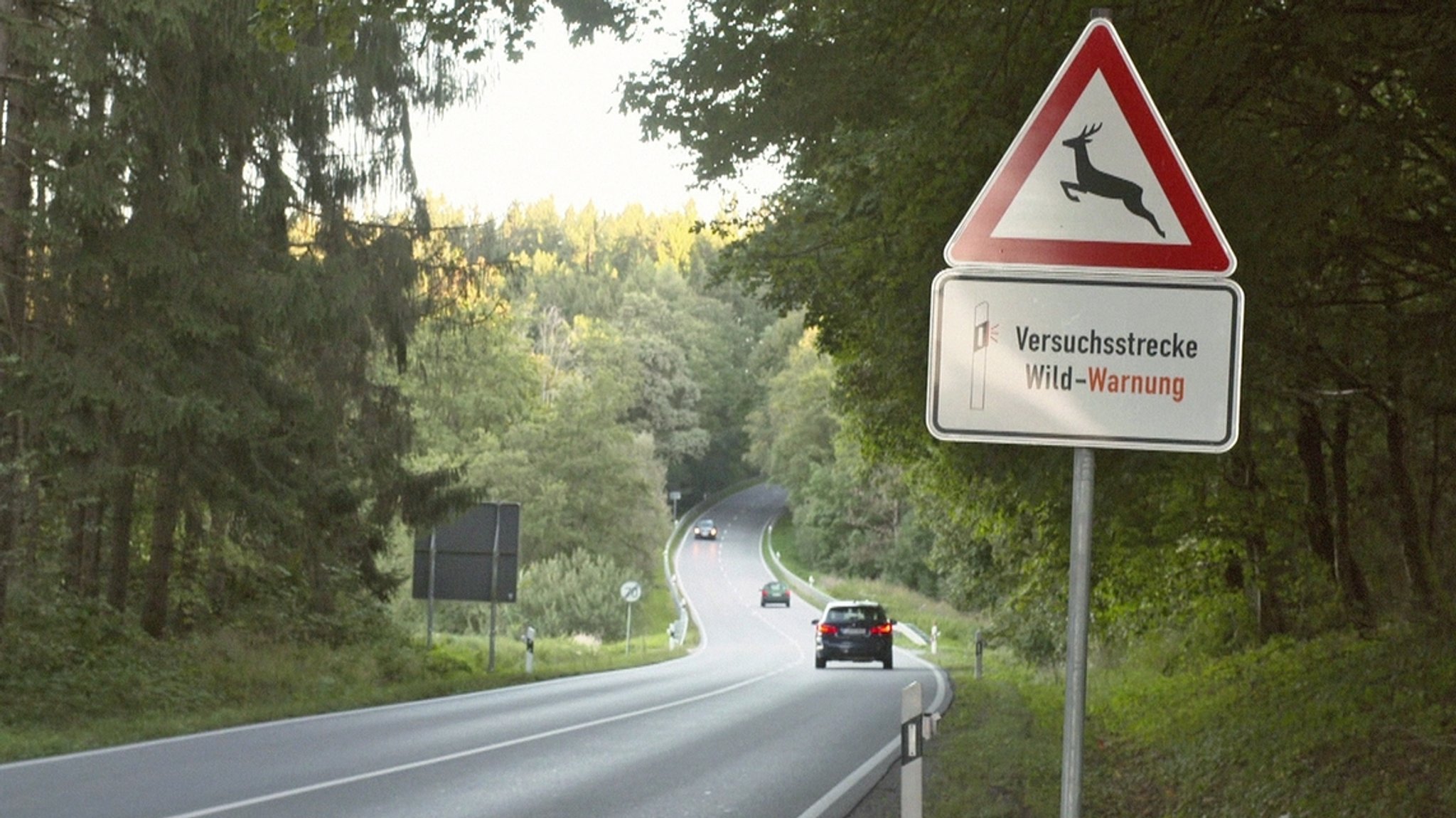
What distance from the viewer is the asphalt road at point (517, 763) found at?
11344 mm

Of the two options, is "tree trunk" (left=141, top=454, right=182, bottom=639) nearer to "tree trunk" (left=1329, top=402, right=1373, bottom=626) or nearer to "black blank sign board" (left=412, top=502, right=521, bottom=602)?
"black blank sign board" (left=412, top=502, right=521, bottom=602)

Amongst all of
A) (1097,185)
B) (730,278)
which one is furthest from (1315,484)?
(1097,185)

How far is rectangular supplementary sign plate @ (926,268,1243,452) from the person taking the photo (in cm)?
376

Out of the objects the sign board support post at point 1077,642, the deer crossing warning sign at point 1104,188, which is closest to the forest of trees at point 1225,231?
the deer crossing warning sign at point 1104,188

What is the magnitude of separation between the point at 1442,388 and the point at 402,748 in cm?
942

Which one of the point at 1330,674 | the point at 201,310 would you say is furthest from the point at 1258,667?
the point at 201,310

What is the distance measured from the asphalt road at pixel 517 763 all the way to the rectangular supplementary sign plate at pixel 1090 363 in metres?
7.82

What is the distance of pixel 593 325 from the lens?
116 m

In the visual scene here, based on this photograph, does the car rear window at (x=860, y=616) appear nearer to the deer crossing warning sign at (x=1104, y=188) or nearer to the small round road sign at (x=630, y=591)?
the small round road sign at (x=630, y=591)

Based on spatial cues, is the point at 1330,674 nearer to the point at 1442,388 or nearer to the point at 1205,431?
the point at 1442,388

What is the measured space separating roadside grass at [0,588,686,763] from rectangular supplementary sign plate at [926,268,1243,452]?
12.6 metres

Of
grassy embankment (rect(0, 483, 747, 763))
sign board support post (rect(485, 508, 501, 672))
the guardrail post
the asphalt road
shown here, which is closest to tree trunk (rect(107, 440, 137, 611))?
grassy embankment (rect(0, 483, 747, 763))

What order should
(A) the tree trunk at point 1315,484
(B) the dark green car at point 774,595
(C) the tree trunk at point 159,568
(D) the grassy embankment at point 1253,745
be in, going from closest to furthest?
(D) the grassy embankment at point 1253,745 < (A) the tree trunk at point 1315,484 < (C) the tree trunk at point 159,568 < (B) the dark green car at point 774,595

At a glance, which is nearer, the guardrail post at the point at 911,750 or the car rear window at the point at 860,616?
the guardrail post at the point at 911,750
